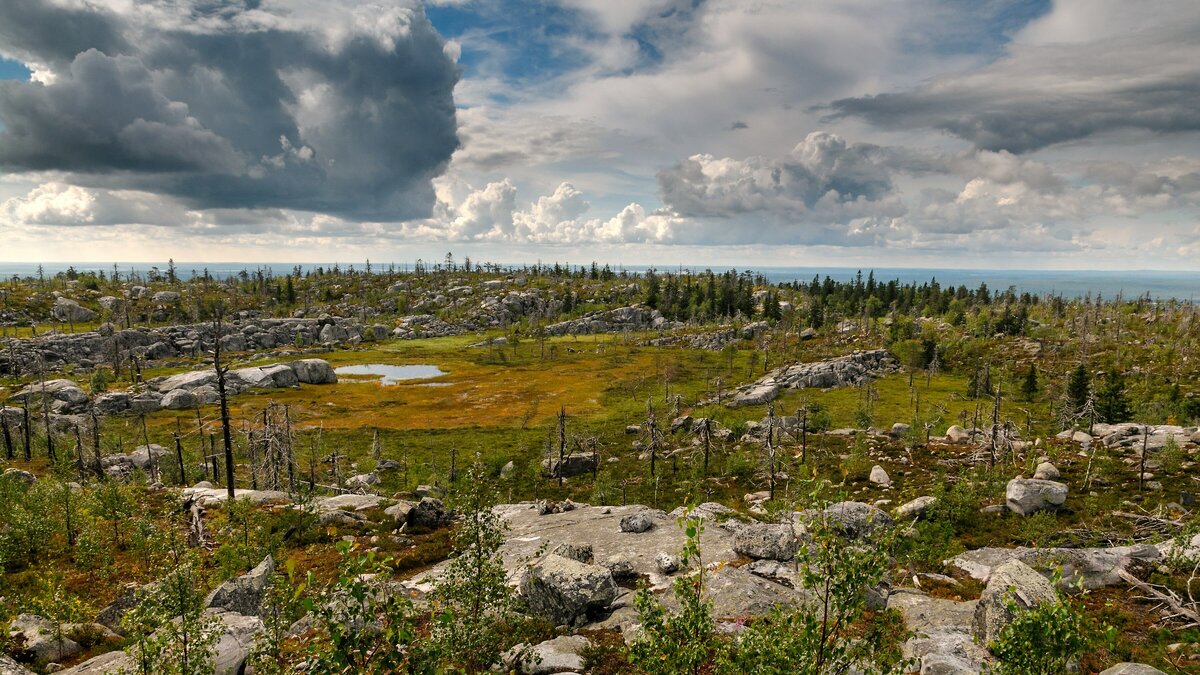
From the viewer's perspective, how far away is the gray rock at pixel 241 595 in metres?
29.6

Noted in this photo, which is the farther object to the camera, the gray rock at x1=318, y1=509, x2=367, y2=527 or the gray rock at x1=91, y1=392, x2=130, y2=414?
the gray rock at x1=91, y1=392, x2=130, y2=414

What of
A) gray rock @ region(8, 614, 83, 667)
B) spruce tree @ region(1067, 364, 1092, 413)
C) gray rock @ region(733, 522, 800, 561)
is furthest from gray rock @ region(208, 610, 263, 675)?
spruce tree @ region(1067, 364, 1092, 413)

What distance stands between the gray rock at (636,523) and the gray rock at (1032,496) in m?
49.8

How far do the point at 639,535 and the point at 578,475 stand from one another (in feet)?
195

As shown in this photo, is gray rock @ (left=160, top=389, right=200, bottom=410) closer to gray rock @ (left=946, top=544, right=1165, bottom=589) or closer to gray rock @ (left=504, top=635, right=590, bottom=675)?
gray rock @ (left=504, top=635, right=590, bottom=675)

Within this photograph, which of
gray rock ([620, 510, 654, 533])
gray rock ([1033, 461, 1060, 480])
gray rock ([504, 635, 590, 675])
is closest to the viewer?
gray rock ([504, 635, 590, 675])

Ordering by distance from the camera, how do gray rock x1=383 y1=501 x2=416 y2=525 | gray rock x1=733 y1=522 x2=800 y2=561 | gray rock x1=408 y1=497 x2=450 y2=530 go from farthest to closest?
gray rock x1=383 y1=501 x2=416 y2=525, gray rock x1=408 y1=497 x2=450 y2=530, gray rock x1=733 y1=522 x2=800 y2=561

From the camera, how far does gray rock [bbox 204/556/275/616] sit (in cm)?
2961

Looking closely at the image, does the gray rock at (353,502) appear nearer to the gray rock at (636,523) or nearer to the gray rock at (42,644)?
the gray rock at (636,523)

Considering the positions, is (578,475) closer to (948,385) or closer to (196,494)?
(196,494)

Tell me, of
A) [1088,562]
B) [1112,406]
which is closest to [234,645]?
[1088,562]

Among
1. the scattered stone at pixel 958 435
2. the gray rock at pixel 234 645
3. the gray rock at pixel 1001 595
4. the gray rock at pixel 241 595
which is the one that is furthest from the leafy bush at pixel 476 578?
the scattered stone at pixel 958 435

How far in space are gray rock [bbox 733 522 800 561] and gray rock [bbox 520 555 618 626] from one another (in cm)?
1179

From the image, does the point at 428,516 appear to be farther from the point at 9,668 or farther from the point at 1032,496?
the point at 1032,496
